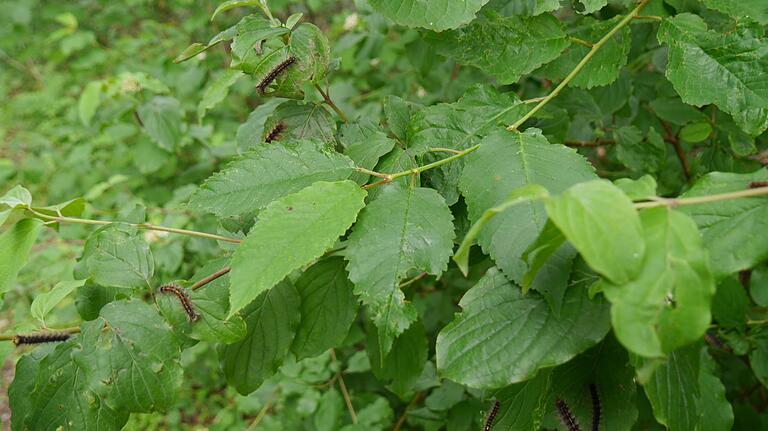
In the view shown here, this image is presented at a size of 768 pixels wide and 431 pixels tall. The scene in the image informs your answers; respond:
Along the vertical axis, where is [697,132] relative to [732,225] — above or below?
below

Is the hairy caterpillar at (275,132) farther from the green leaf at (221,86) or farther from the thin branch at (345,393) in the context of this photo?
the thin branch at (345,393)

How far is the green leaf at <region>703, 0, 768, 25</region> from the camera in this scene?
1103 millimetres

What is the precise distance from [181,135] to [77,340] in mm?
1933

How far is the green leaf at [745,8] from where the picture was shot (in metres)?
1.10

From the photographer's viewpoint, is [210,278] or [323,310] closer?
[210,278]

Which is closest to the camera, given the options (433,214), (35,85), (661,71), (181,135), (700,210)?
(700,210)

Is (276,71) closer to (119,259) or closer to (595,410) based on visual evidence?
(119,259)

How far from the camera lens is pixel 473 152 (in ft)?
3.30

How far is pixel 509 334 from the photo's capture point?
874 mm

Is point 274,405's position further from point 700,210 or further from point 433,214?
point 700,210

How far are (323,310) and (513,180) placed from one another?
0.53 metres

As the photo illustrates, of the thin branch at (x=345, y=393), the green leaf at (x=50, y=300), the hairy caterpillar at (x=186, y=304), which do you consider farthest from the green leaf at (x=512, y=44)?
the thin branch at (x=345, y=393)

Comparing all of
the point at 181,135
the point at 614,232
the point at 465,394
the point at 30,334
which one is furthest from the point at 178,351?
the point at 181,135

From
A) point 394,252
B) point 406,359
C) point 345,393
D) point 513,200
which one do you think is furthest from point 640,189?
point 345,393
